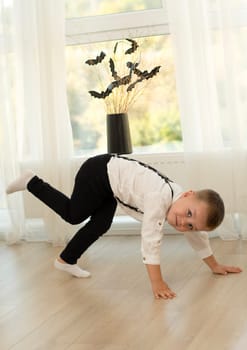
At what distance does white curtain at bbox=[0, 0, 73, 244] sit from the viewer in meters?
3.48

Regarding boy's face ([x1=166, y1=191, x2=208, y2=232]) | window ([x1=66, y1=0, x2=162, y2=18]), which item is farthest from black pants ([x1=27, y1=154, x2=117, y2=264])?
window ([x1=66, y1=0, x2=162, y2=18])

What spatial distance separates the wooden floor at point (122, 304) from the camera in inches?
84.7

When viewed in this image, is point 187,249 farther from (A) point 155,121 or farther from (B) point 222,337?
(B) point 222,337

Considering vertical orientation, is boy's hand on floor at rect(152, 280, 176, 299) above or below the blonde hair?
below

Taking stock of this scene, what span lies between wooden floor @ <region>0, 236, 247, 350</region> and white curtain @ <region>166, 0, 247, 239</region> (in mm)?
285

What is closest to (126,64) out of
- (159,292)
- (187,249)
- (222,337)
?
(187,249)

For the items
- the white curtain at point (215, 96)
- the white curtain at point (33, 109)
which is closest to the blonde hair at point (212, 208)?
the white curtain at point (215, 96)

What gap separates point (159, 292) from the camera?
2533 mm

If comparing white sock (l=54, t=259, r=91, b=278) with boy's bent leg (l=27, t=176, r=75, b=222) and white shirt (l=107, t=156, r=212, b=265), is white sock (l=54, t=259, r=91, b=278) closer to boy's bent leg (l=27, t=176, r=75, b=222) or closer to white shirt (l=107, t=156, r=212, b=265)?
boy's bent leg (l=27, t=176, r=75, b=222)

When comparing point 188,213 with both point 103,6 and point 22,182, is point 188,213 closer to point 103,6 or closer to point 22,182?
point 22,182

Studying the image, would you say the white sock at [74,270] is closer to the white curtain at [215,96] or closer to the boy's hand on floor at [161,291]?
the boy's hand on floor at [161,291]

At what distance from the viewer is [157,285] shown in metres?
2.54

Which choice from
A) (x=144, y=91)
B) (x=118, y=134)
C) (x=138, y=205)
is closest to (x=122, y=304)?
(x=138, y=205)

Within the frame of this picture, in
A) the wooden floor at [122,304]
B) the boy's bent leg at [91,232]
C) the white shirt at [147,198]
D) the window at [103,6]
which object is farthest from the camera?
the window at [103,6]
